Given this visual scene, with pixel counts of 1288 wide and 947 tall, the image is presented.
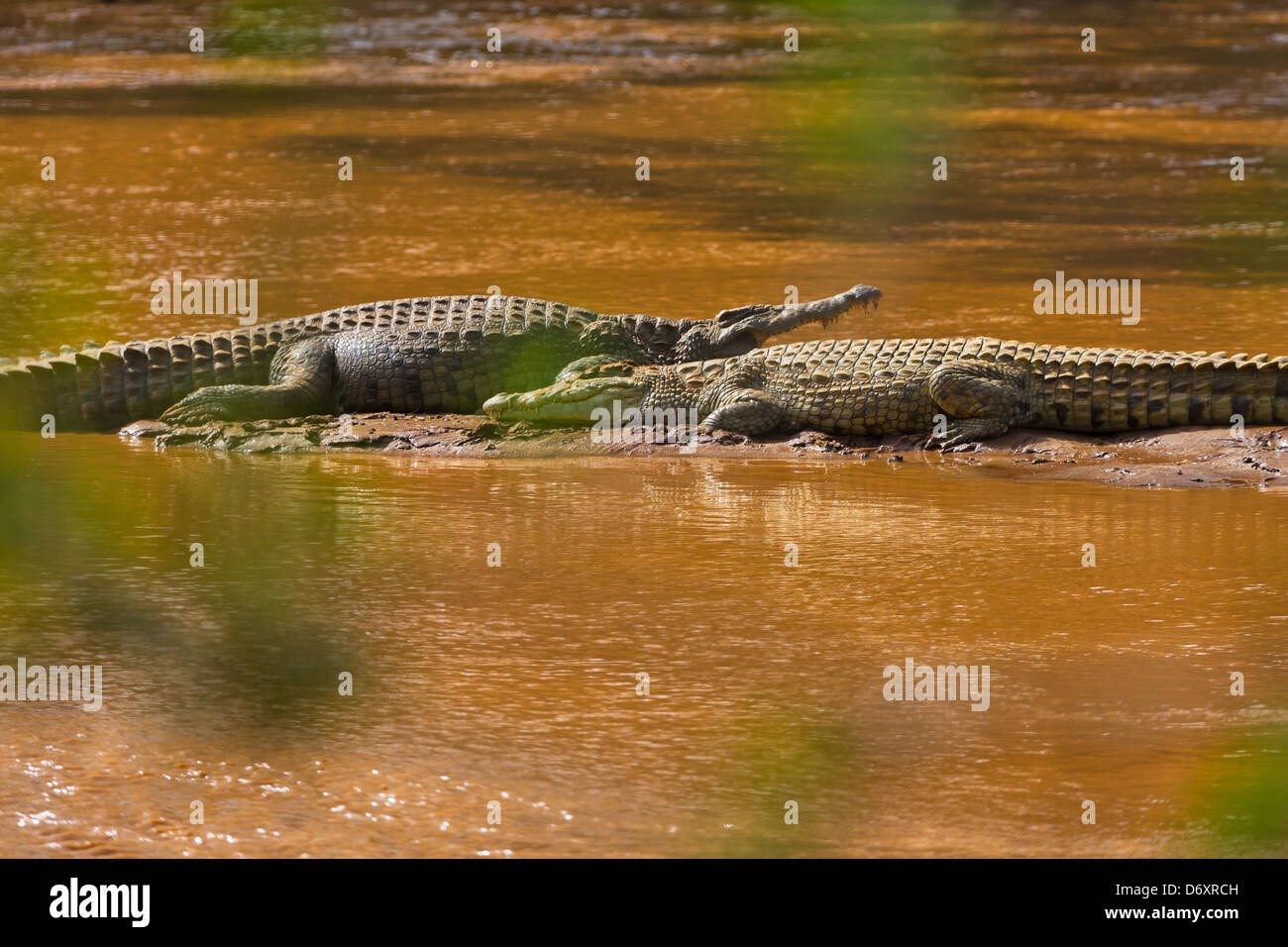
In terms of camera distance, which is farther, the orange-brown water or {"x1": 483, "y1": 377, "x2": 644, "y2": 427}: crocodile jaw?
{"x1": 483, "y1": 377, "x2": 644, "y2": 427}: crocodile jaw

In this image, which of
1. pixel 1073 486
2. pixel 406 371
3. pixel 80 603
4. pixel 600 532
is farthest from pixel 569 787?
pixel 406 371

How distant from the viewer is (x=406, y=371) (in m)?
8.38

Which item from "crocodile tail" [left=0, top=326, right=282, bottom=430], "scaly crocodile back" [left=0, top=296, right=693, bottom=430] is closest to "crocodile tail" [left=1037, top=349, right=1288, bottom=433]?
"scaly crocodile back" [left=0, top=296, right=693, bottom=430]

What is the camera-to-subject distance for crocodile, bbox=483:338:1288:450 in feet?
24.6

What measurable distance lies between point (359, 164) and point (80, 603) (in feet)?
34.0

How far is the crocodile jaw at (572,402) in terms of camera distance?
8.00 meters

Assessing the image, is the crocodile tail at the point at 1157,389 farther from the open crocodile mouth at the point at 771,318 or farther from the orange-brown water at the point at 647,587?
the open crocodile mouth at the point at 771,318

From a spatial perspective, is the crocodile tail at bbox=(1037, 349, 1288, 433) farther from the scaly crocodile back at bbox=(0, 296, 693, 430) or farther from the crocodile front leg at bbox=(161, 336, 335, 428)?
the crocodile front leg at bbox=(161, 336, 335, 428)

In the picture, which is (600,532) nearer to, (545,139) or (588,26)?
(545,139)

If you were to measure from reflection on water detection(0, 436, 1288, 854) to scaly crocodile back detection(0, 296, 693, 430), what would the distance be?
1.79 m

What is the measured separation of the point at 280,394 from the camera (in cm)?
812

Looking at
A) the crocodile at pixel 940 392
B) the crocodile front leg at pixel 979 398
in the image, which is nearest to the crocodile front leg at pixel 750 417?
the crocodile at pixel 940 392

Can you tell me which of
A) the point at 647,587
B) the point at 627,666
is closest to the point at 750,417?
the point at 647,587

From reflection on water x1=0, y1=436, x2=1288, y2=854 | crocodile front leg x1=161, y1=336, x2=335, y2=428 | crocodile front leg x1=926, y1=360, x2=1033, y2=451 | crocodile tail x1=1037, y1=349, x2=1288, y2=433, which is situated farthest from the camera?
crocodile front leg x1=161, y1=336, x2=335, y2=428
